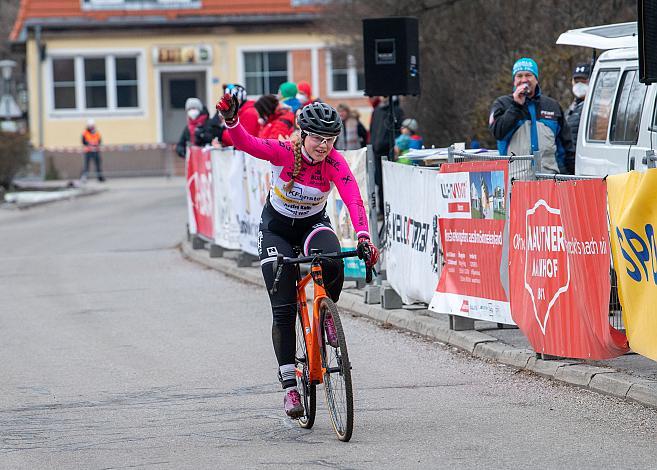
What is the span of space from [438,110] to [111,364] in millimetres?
14694

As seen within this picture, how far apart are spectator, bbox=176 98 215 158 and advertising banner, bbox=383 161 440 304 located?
26.4 feet

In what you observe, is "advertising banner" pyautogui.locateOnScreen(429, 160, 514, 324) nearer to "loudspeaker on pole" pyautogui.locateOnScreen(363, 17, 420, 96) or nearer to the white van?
the white van

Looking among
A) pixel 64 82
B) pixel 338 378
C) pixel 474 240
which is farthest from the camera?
pixel 64 82

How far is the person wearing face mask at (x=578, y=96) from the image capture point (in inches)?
593

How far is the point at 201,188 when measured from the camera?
797 inches

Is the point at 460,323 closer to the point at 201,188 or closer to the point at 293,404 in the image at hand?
the point at 293,404

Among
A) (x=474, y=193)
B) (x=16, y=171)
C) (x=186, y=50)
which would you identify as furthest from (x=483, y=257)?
(x=186, y=50)

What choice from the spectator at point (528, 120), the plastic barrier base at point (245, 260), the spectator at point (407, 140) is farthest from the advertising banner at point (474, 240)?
the spectator at point (407, 140)

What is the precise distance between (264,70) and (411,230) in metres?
37.9

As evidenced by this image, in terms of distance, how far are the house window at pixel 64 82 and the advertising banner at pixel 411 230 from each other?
3716 centimetres

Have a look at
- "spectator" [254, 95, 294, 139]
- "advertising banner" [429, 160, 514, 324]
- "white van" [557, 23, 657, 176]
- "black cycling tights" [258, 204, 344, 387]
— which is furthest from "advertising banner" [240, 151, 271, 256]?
"black cycling tights" [258, 204, 344, 387]

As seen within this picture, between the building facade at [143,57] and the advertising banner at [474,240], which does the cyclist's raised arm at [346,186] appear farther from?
the building facade at [143,57]

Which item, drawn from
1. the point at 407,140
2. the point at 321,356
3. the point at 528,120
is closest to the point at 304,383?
the point at 321,356

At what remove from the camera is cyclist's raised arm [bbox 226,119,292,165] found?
314 inches
